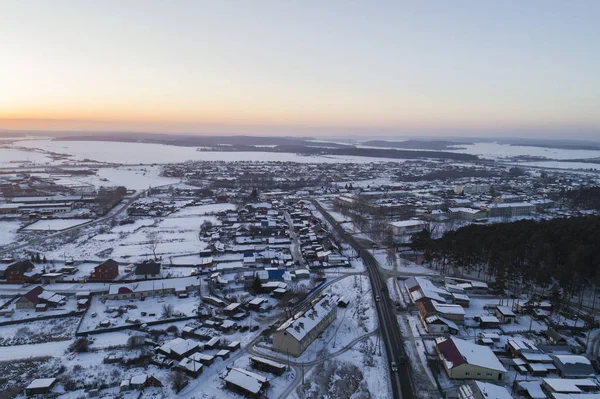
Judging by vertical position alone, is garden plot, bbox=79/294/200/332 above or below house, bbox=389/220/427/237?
below

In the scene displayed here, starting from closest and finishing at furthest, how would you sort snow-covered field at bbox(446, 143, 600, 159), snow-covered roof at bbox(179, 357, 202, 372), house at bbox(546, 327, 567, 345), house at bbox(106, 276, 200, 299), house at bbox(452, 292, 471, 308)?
snow-covered roof at bbox(179, 357, 202, 372), house at bbox(546, 327, 567, 345), house at bbox(452, 292, 471, 308), house at bbox(106, 276, 200, 299), snow-covered field at bbox(446, 143, 600, 159)

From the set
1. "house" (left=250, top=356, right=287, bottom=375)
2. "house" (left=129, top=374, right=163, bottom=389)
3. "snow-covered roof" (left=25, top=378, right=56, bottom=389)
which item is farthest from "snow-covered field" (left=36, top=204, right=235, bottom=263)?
"house" (left=250, top=356, right=287, bottom=375)

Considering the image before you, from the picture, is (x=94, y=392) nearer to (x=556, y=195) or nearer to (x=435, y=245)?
(x=435, y=245)

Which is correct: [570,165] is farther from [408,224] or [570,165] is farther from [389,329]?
[389,329]

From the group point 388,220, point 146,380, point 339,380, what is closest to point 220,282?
point 146,380

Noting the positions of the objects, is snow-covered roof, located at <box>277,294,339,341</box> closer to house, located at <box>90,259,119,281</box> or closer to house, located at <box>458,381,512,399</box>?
house, located at <box>458,381,512,399</box>

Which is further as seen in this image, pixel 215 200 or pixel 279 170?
pixel 279 170

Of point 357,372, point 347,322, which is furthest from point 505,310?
point 357,372
